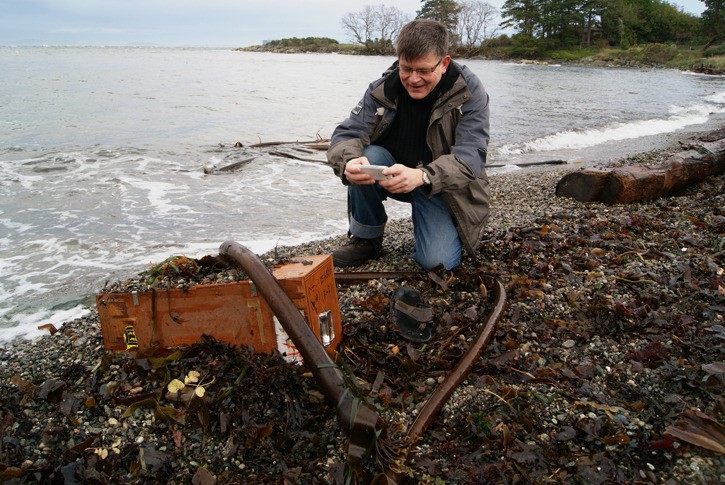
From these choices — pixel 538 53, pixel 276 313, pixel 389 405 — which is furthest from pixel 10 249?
pixel 538 53

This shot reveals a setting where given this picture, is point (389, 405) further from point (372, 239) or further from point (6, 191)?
point (6, 191)

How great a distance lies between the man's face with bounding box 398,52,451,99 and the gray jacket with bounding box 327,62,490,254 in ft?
0.43

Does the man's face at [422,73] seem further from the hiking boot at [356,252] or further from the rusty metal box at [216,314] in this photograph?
the rusty metal box at [216,314]

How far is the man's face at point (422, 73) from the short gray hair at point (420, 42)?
0.09 feet

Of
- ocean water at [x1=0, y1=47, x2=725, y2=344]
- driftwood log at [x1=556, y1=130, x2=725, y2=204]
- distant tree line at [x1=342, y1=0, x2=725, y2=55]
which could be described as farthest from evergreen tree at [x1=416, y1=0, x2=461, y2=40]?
driftwood log at [x1=556, y1=130, x2=725, y2=204]

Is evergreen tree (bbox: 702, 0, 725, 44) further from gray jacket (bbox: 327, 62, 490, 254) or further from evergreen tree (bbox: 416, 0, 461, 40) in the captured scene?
gray jacket (bbox: 327, 62, 490, 254)

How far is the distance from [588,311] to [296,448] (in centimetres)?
197

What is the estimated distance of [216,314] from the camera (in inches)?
96.1

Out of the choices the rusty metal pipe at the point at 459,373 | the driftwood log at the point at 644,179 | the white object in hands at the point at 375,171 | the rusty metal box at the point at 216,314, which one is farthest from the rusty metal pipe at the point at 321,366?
the driftwood log at the point at 644,179

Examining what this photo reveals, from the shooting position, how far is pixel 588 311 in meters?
3.01

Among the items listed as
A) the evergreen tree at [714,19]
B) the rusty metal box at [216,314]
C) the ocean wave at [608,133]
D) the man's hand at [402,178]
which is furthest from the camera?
the evergreen tree at [714,19]

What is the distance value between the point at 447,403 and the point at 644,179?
435 cm

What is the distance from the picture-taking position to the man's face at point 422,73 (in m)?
3.25

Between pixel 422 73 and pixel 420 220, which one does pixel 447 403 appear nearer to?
pixel 420 220
